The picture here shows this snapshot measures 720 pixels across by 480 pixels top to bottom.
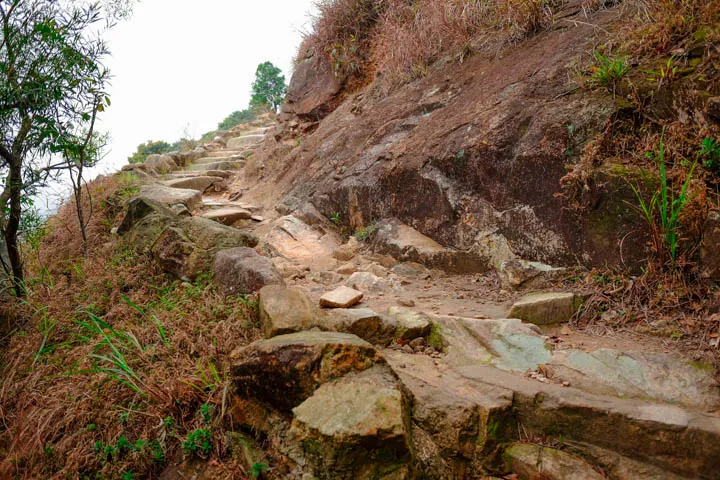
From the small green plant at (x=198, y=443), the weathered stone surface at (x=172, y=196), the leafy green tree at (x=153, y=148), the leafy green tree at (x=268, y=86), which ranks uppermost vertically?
the leafy green tree at (x=268, y=86)

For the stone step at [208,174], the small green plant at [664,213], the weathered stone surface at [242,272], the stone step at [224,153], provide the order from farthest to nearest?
the stone step at [224,153] → the stone step at [208,174] → the weathered stone surface at [242,272] → the small green plant at [664,213]

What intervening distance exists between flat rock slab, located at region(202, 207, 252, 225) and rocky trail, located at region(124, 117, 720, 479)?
2626mm

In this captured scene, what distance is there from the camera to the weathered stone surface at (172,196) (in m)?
5.85

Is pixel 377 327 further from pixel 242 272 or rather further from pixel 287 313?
pixel 242 272

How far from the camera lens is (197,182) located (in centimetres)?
748

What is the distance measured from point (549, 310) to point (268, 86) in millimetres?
18995

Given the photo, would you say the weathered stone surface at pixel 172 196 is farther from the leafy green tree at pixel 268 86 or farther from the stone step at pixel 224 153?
the leafy green tree at pixel 268 86

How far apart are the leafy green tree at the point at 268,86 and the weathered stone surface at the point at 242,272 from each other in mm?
16747

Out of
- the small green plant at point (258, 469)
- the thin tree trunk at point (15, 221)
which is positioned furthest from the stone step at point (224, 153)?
the small green plant at point (258, 469)

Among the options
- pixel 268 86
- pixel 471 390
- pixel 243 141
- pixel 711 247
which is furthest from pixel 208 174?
pixel 268 86

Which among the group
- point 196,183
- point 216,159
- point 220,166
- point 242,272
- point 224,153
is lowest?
point 242,272

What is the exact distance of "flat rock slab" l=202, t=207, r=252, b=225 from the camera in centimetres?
529

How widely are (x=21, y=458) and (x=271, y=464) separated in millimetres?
1386

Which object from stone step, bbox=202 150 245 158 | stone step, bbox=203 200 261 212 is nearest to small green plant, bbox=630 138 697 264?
stone step, bbox=203 200 261 212
